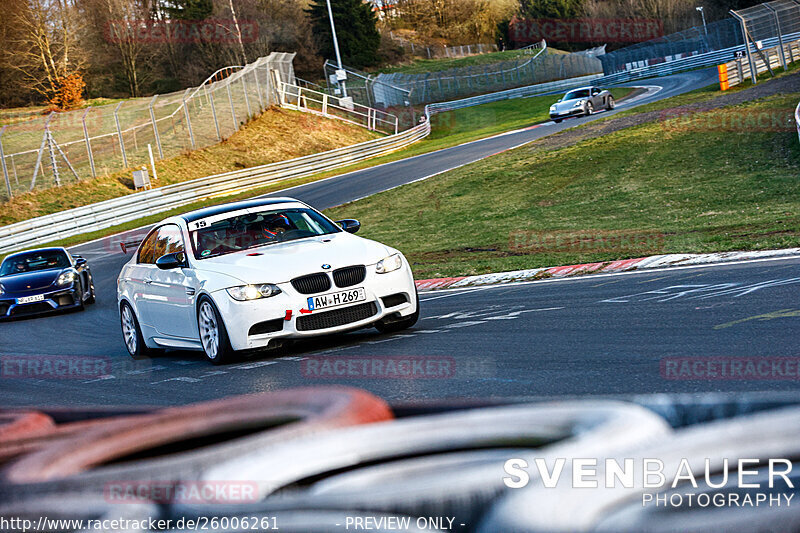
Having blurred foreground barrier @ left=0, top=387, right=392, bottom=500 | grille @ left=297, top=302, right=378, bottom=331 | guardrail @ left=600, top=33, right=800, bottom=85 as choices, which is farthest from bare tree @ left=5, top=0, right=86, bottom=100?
blurred foreground barrier @ left=0, top=387, right=392, bottom=500

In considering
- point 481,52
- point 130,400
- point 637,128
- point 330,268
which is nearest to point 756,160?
point 637,128

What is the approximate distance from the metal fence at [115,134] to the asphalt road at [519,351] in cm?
2755

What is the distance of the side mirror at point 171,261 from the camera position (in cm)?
974

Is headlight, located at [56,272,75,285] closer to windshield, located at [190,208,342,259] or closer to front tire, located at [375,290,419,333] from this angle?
windshield, located at [190,208,342,259]

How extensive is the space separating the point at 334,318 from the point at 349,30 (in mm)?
78659

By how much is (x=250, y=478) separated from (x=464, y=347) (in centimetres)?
596

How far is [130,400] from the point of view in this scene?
24.5 ft

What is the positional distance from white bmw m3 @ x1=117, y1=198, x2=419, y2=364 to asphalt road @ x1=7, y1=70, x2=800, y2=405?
0.28m

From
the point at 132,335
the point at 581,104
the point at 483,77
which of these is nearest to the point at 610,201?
the point at 132,335

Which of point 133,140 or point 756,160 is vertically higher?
point 133,140

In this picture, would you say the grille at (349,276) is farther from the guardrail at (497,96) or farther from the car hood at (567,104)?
the guardrail at (497,96)

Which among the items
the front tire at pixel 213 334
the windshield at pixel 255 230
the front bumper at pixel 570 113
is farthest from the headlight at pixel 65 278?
the front bumper at pixel 570 113

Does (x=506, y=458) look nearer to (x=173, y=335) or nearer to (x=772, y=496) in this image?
(x=772, y=496)

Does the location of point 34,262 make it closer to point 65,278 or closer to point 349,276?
point 65,278
